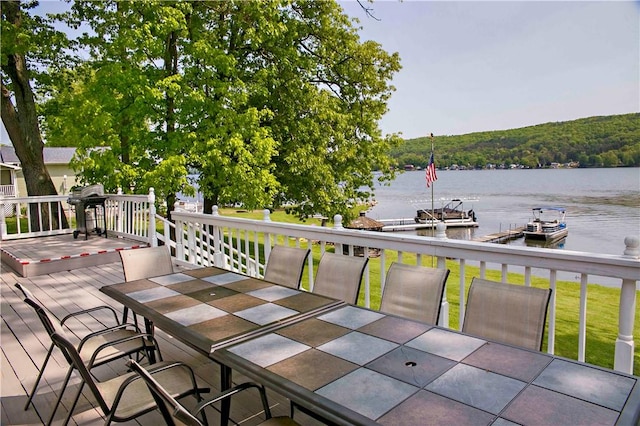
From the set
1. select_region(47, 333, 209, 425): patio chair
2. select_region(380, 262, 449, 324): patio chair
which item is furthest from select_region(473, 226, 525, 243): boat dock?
select_region(47, 333, 209, 425): patio chair

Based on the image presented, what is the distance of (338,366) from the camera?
5.55 feet

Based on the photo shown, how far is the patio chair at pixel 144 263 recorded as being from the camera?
3.57m

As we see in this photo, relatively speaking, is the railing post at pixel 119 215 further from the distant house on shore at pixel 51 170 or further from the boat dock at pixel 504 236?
the boat dock at pixel 504 236

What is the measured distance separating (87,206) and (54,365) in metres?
5.88

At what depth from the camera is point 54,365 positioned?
3.49m

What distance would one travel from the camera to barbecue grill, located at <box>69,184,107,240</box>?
8.31 metres

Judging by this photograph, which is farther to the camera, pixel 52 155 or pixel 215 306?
pixel 52 155

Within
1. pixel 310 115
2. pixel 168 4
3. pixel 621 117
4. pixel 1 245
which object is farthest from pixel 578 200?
pixel 1 245

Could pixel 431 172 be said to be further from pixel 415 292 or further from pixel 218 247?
pixel 415 292

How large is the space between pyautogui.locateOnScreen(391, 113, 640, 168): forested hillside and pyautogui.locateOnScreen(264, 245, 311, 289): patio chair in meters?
19.2

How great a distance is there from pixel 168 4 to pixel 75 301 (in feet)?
22.9

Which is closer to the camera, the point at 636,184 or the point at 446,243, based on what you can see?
the point at 446,243

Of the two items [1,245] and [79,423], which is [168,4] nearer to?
[1,245]

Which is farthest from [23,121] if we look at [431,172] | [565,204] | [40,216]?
[565,204]
